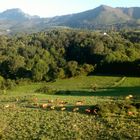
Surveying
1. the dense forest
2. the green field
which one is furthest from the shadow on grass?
the dense forest

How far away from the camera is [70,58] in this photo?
144m

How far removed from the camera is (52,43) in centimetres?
16250

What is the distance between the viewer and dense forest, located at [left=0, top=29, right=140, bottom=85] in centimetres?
11456

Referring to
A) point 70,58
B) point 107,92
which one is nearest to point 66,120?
point 107,92

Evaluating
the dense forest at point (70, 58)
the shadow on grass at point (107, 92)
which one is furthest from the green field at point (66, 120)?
the dense forest at point (70, 58)

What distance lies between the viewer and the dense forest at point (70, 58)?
115m

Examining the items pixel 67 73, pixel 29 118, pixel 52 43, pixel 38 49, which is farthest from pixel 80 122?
pixel 52 43

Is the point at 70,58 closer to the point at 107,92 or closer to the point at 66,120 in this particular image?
the point at 107,92

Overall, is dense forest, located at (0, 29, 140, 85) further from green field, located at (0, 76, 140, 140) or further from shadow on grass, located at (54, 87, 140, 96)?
green field, located at (0, 76, 140, 140)

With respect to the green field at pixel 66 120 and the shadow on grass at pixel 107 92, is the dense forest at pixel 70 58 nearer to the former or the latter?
the shadow on grass at pixel 107 92

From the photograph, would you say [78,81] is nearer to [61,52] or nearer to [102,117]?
[61,52]

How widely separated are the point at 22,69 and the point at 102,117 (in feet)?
240

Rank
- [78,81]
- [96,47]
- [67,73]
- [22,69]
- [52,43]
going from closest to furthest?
[78,81]
[67,73]
[22,69]
[96,47]
[52,43]

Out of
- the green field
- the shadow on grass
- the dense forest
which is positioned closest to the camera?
the green field
